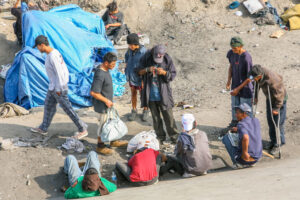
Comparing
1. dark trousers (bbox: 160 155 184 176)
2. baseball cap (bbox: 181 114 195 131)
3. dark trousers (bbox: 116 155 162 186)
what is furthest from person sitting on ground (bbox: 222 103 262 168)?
dark trousers (bbox: 116 155 162 186)

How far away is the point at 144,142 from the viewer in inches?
222

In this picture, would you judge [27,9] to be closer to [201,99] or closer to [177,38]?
[177,38]

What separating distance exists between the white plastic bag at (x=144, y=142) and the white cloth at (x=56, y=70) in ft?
4.32

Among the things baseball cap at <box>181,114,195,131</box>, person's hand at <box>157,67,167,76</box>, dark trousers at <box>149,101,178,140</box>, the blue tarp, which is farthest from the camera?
the blue tarp

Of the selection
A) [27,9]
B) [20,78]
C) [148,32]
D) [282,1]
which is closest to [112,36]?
[148,32]

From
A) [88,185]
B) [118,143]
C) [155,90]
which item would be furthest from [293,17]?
[88,185]

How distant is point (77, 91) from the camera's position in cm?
837

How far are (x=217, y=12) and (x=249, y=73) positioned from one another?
6622mm

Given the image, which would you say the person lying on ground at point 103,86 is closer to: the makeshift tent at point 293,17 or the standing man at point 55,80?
the standing man at point 55,80

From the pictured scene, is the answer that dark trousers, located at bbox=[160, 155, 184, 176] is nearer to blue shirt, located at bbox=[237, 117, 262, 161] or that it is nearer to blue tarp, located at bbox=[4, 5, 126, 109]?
blue shirt, located at bbox=[237, 117, 262, 161]

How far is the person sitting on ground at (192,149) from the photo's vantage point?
507 cm

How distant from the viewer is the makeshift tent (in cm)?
1066

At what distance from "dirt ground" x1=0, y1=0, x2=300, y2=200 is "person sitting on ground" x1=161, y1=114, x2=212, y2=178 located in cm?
88

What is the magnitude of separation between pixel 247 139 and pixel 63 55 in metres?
5.03
